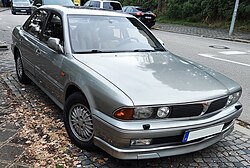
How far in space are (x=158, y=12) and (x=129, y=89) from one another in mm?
26134

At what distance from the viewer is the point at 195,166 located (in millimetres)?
3080

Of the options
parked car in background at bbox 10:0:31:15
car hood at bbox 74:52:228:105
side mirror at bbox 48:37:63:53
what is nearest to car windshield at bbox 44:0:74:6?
parked car in background at bbox 10:0:31:15

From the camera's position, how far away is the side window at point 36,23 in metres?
4.68

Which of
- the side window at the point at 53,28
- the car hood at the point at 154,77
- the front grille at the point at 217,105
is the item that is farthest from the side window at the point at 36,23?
the front grille at the point at 217,105

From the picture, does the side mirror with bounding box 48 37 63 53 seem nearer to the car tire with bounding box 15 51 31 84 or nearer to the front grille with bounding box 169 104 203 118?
the front grille with bounding box 169 104 203 118

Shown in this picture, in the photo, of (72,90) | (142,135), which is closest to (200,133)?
(142,135)

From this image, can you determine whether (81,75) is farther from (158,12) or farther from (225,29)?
(158,12)

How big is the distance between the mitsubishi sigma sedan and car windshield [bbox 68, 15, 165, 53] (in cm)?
1

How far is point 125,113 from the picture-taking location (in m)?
2.61

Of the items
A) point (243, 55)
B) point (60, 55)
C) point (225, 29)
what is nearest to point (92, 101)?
point (60, 55)

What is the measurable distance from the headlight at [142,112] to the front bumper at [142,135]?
5cm

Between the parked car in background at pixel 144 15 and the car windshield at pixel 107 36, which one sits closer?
the car windshield at pixel 107 36

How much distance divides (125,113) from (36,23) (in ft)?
10.2

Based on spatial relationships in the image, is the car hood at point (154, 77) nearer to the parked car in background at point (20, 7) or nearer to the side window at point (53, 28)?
the side window at point (53, 28)
